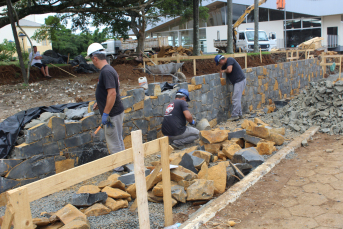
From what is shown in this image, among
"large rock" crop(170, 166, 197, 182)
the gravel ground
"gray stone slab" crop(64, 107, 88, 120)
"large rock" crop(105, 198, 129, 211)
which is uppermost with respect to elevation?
"gray stone slab" crop(64, 107, 88, 120)

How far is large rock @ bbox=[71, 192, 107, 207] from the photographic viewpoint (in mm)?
3416

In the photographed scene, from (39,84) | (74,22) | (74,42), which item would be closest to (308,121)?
(39,84)

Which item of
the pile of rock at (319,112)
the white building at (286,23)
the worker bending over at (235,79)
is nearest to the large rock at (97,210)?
the pile of rock at (319,112)

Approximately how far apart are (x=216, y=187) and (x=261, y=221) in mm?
869

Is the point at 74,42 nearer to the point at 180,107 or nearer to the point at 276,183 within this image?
the point at 180,107

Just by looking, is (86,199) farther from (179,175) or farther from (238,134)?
(238,134)

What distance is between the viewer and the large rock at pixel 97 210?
3262mm

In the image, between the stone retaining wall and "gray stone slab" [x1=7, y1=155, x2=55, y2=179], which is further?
the stone retaining wall

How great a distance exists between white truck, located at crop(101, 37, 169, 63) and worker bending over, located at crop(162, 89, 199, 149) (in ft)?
47.6

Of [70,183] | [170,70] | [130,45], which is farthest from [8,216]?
[130,45]

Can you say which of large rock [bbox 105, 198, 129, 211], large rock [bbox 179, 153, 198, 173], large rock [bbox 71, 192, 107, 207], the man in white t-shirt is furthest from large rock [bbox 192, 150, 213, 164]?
the man in white t-shirt

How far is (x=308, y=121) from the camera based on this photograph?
7148mm

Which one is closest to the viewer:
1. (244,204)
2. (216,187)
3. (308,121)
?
(244,204)

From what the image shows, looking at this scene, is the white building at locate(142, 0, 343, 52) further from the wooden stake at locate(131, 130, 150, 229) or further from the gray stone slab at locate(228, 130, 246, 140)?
the wooden stake at locate(131, 130, 150, 229)
